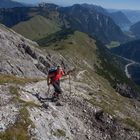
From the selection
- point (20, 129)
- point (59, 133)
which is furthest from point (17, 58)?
point (20, 129)

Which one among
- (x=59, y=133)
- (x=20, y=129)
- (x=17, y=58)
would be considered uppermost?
(x=20, y=129)

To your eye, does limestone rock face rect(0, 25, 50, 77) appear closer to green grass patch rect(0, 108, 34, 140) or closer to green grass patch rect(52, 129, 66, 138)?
green grass patch rect(52, 129, 66, 138)

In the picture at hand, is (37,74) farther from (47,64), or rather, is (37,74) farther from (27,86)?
(27,86)

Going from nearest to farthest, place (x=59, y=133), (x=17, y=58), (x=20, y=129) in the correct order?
(x=20, y=129) → (x=59, y=133) → (x=17, y=58)

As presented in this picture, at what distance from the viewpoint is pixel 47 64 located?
605 ft

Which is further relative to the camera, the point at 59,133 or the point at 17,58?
the point at 17,58

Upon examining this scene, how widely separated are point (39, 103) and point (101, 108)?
8039mm

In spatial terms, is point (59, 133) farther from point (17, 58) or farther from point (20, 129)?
point (17, 58)

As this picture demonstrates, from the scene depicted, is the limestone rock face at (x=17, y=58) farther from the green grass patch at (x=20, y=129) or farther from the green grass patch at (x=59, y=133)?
the green grass patch at (x=20, y=129)

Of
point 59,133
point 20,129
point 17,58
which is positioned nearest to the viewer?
point 20,129

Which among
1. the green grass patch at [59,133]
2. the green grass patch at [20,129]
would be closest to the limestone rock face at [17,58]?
the green grass patch at [59,133]

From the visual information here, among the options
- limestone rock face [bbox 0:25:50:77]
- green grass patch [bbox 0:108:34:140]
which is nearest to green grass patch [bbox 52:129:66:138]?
green grass patch [bbox 0:108:34:140]

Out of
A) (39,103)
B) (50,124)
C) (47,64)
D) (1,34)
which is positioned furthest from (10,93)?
(47,64)

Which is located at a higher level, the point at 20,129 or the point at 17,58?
the point at 20,129
